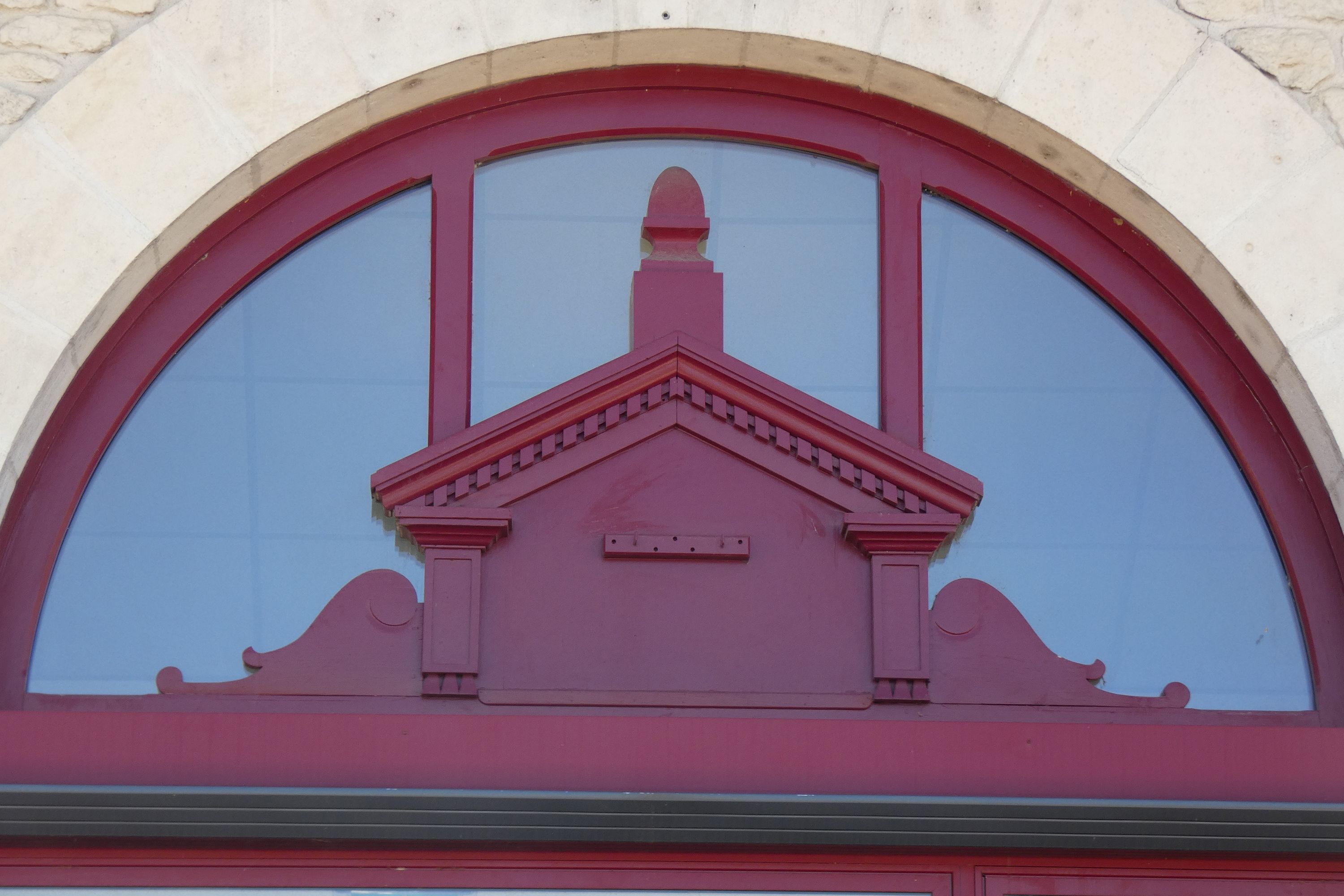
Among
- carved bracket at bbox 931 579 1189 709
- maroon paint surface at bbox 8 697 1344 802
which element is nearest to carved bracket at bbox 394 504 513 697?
maroon paint surface at bbox 8 697 1344 802

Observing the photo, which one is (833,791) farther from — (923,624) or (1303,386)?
(1303,386)

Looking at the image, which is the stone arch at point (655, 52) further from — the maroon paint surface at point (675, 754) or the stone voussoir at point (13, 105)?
the maroon paint surface at point (675, 754)

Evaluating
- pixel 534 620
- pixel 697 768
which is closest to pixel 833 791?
pixel 697 768

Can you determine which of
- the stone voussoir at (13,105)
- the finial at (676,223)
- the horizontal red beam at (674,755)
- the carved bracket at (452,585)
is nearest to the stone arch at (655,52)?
the stone voussoir at (13,105)

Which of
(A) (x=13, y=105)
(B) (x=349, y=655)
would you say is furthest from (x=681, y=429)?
(A) (x=13, y=105)

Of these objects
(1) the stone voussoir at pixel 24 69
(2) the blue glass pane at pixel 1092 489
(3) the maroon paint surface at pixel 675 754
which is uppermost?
(1) the stone voussoir at pixel 24 69

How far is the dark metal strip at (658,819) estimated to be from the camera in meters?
3.97

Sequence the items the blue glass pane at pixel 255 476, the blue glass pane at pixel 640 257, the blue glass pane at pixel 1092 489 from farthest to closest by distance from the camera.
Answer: the blue glass pane at pixel 640 257, the blue glass pane at pixel 1092 489, the blue glass pane at pixel 255 476

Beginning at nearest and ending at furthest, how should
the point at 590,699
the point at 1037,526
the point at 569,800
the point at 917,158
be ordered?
1. the point at 569,800
2. the point at 590,699
3. the point at 1037,526
4. the point at 917,158

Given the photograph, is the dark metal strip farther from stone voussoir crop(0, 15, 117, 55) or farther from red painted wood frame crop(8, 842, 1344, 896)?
stone voussoir crop(0, 15, 117, 55)

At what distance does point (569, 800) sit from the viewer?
400 cm

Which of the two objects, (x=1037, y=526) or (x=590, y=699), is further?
(x=1037, y=526)

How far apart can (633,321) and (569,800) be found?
61.8 inches

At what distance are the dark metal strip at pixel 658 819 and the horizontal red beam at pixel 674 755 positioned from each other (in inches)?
2.8
